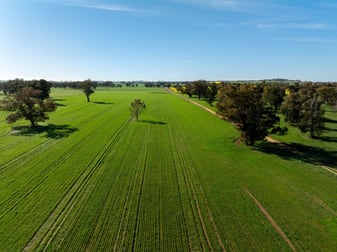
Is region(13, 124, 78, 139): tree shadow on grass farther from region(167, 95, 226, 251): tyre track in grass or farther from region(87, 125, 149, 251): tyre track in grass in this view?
region(87, 125, 149, 251): tyre track in grass

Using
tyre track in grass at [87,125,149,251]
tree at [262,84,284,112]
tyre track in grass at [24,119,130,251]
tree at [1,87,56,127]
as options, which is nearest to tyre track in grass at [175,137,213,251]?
tyre track in grass at [87,125,149,251]

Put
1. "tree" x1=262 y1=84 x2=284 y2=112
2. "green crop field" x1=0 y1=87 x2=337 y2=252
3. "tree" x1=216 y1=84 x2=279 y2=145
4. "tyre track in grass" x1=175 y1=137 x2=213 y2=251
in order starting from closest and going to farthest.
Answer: "green crop field" x1=0 y1=87 x2=337 y2=252, "tyre track in grass" x1=175 y1=137 x2=213 y2=251, "tree" x1=216 y1=84 x2=279 y2=145, "tree" x1=262 y1=84 x2=284 y2=112

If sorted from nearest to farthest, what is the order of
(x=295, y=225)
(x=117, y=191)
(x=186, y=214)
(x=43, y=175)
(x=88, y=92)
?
1. (x=295, y=225)
2. (x=186, y=214)
3. (x=117, y=191)
4. (x=43, y=175)
5. (x=88, y=92)

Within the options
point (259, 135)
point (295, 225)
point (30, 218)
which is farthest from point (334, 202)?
point (30, 218)

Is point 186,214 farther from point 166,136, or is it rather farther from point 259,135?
point 166,136

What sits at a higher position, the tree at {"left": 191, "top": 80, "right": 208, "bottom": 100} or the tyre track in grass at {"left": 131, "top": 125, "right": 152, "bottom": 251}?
the tree at {"left": 191, "top": 80, "right": 208, "bottom": 100}

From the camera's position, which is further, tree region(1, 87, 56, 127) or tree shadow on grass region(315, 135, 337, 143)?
tree region(1, 87, 56, 127)
